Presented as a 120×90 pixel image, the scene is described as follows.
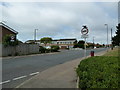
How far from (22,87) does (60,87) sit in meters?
1.43

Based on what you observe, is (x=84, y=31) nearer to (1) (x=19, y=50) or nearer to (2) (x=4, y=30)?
(1) (x=19, y=50)

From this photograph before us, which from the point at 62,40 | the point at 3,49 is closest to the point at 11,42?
the point at 3,49

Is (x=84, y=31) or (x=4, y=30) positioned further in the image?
(x=4, y=30)

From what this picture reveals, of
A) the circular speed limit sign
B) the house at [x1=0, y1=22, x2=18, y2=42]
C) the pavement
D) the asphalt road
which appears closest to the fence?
the house at [x1=0, y1=22, x2=18, y2=42]

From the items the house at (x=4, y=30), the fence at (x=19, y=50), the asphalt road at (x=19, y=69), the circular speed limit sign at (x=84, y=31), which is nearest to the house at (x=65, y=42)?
the house at (x=4, y=30)

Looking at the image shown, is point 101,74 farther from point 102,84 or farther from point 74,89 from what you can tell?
point 74,89

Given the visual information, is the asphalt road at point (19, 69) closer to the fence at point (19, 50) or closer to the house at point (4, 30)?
the fence at point (19, 50)

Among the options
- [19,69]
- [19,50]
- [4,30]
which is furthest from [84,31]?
[4,30]

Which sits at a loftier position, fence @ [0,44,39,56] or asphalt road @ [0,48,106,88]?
fence @ [0,44,39,56]

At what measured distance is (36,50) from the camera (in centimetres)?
4109

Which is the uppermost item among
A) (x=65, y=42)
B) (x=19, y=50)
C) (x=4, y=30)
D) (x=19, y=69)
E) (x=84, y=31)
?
(x=4, y=30)

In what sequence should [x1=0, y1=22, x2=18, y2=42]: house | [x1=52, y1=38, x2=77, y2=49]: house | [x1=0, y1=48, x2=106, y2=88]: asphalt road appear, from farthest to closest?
[x1=52, y1=38, x2=77, y2=49]: house < [x1=0, y1=22, x2=18, y2=42]: house < [x1=0, y1=48, x2=106, y2=88]: asphalt road

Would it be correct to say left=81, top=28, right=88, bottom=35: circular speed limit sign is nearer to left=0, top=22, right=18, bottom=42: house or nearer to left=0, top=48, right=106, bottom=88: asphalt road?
left=0, top=48, right=106, bottom=88: asphalt road

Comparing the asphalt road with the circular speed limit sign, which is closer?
the asphalt road
